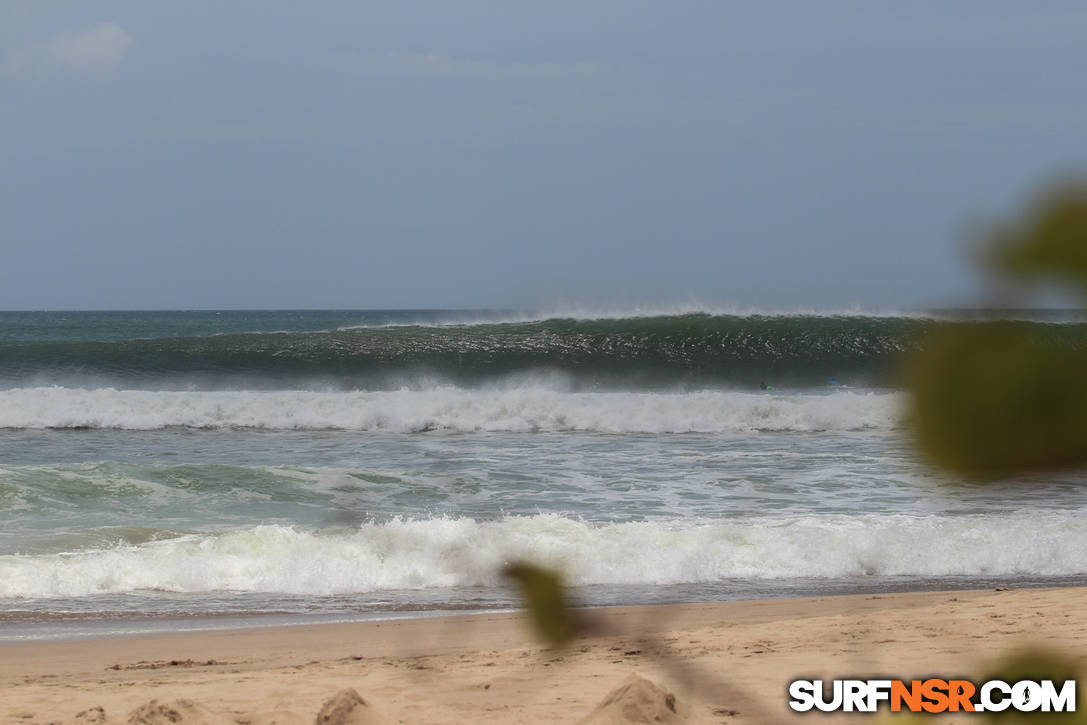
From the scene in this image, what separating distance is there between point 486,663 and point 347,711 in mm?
1061

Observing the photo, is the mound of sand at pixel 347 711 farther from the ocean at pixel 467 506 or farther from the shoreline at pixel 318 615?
the shoreline at pixel 318 615

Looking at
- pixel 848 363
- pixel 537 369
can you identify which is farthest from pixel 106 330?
pixel 848 363

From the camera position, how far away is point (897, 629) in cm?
551

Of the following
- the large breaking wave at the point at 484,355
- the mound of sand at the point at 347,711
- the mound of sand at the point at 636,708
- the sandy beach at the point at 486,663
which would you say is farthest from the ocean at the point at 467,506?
the large breaking wave at the point at 484,355

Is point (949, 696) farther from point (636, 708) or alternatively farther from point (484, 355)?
point (484, 355)

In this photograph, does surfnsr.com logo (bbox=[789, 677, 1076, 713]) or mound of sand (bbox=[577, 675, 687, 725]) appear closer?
surfnsr.com logo (bbox=[789, 677, 1076, 713])

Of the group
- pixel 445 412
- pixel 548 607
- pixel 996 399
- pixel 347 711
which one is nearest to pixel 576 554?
pixel 347 711

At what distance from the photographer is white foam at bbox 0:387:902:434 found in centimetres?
1755

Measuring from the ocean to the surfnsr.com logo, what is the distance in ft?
0.27

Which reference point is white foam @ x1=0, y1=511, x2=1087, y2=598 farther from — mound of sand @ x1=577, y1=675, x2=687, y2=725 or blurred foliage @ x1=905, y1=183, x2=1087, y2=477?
blurred foliage @ x1=905, y1=183, x2=1087, y2=477


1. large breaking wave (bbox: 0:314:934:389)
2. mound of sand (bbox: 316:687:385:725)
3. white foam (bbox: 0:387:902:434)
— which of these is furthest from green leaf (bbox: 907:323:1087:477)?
large breaking wave (bbox: 0:314:934:389)

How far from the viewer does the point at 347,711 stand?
4094mm

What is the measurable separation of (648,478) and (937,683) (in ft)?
35.3

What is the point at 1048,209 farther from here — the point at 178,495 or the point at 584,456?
the point at 584,456
